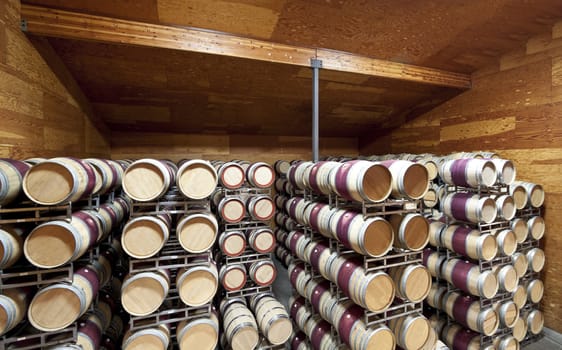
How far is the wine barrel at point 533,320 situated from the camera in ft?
11.1

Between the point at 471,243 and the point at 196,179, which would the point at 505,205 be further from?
the point at 196,179

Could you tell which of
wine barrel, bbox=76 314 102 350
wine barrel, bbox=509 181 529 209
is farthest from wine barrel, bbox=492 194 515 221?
wine barrel, bbox=76 314 102 350

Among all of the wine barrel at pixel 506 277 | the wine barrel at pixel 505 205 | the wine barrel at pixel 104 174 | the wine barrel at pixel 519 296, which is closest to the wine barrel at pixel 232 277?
the wine barrel at pixel 104 174

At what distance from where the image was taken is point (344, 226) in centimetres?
235

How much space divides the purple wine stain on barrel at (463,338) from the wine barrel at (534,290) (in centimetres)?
116

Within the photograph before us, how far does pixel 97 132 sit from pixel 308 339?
4587 mm

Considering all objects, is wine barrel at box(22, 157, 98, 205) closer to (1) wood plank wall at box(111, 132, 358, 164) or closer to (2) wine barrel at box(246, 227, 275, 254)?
(2) wine barrel at box(246, 227, 275, 254)

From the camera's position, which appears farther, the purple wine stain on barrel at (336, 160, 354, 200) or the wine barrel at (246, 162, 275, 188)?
the wine barrel at (246, 162, 275, 188)

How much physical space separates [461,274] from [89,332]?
3.61 metres

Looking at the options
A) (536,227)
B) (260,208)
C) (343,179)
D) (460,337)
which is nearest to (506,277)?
(460,337)

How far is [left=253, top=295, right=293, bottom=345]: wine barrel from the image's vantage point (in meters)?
2.88

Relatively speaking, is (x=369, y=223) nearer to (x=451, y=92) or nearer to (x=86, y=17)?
(x=86, y=17)

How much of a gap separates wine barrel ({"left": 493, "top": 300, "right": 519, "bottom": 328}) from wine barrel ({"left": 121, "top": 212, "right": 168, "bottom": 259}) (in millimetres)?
3541

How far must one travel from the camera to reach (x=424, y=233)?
2297 millimetres
